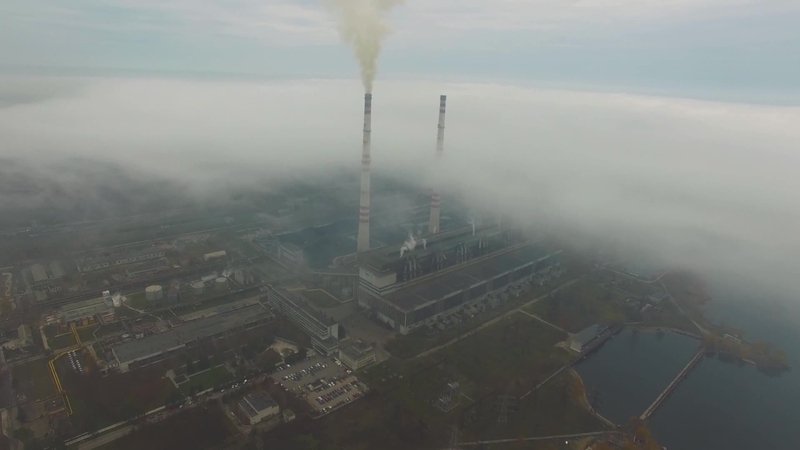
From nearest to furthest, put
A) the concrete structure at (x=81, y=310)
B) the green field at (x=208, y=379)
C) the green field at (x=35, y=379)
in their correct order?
the green field at (x=35, y=379), the green field at (x=208, y=379), the concrete structure at (x=81, y=310)

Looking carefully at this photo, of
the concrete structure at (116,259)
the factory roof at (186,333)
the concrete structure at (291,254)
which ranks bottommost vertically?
the concrete structure at (116,259)

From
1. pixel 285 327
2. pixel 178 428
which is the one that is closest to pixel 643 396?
pixel 285 327

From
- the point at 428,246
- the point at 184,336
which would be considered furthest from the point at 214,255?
the point at 428,246

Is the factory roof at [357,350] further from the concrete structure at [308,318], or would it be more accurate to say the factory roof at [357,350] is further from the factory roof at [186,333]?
the factory roof at [186,333]

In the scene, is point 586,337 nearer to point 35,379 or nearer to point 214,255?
point 214,255

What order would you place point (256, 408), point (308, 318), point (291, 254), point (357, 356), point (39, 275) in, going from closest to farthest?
point (256, 408) → point (357, 356) → point (308, 318) → point (39, 275) → point (291, 254)

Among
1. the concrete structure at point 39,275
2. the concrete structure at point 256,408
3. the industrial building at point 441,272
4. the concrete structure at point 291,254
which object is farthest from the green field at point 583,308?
the concrete structure at point 39,275

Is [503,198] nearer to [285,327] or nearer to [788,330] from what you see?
[788,330]
